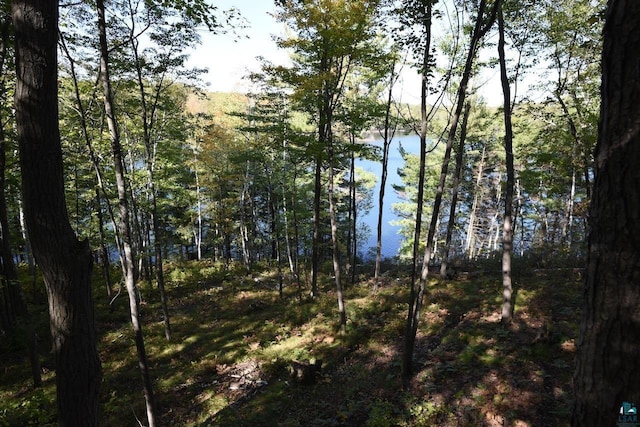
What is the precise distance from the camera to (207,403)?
9219 mm

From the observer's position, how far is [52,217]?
3318 millimetres

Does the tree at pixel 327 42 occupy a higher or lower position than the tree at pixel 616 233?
higher

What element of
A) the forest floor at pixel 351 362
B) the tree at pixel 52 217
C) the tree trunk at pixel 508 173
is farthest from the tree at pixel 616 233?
the tree trunk at pixel 508 173

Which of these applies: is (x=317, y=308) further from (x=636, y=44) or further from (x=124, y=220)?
(x=636, y=44)

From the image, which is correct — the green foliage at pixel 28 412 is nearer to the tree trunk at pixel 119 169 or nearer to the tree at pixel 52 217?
the tree trunk at pixel 119 169

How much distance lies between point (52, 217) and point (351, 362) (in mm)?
8996

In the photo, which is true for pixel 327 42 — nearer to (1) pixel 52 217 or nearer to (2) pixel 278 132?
(2) pixel 278 132

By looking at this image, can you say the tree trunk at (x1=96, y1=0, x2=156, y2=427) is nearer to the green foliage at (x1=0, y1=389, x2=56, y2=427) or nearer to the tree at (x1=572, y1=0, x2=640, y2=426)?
the green foliage at (x1=0, y1=389, x2=56, y2=427)

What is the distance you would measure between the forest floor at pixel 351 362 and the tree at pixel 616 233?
5.82m

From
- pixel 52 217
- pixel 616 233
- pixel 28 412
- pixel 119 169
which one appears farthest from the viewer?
pixel 28 412

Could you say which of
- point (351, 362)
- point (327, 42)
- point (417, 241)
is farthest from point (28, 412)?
point (327, 42)

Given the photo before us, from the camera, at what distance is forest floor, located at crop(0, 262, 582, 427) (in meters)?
7.06

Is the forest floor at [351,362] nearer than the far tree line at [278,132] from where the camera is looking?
No

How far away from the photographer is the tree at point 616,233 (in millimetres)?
1484
